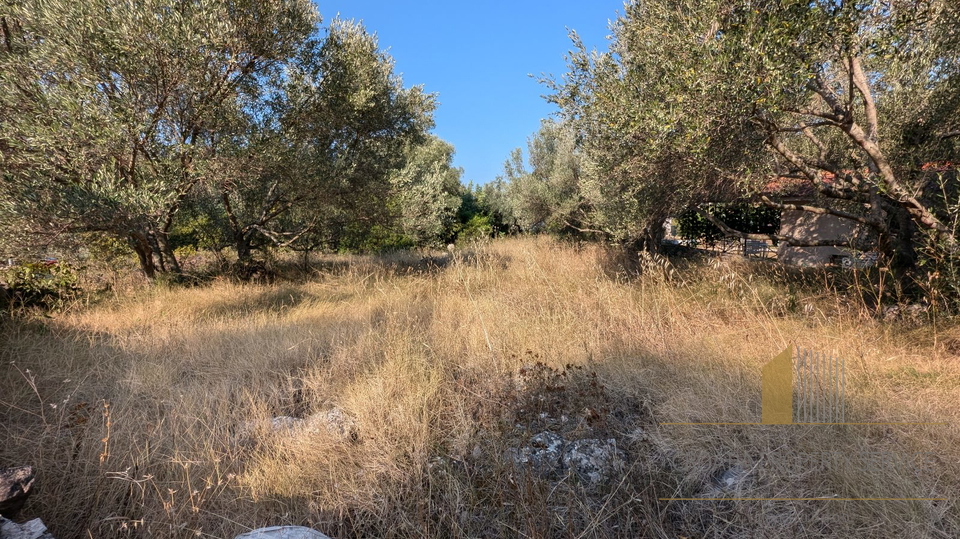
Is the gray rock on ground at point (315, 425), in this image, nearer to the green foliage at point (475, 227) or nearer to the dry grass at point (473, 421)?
the dry grass at point (473, 421)

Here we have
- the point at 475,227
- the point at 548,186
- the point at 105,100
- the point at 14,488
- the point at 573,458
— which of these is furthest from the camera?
the point at 475,227

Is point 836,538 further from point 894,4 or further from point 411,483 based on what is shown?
point 894,4

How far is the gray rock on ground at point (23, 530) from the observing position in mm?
1718

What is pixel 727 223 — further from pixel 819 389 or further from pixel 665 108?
pixel 819 389

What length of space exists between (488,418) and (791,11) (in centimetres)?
430

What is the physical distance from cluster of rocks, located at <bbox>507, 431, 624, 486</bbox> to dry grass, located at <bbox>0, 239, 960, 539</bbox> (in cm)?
8

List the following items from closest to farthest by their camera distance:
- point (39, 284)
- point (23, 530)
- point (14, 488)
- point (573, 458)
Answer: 1. point (23, 530)
2. point (14, 488)
3. point (573, 458)
4. point (39, 284)

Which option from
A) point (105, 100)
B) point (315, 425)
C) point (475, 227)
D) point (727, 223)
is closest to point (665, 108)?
point (315, 425)

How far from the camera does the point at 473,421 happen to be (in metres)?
2.80

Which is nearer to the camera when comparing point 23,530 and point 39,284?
point 23,530

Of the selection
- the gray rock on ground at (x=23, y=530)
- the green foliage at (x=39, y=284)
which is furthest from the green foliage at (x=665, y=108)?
the green foliage at (x=39, y=284)

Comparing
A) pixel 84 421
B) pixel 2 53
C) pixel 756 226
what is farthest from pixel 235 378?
pixel 756 226

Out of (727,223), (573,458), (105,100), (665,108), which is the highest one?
(105,100)

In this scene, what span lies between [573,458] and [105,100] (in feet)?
23.2
